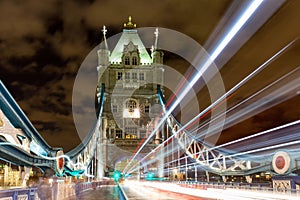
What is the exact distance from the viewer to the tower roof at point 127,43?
105m

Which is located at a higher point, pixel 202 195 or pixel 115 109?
pixel 115 109

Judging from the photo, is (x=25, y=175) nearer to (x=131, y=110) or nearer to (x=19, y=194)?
(x=19, y=194)

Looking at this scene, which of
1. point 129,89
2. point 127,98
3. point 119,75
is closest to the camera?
point 127,98

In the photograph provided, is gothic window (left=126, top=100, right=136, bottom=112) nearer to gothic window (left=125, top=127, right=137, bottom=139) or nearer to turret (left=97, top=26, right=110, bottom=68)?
gothic window (left=125, top=127, right=137, bottom=139)

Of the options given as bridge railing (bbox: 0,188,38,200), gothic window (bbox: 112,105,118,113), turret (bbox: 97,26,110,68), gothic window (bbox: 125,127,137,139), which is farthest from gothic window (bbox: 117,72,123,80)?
bridge railing (bbox: 0,188,38,200)

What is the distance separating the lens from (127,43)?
358 ft

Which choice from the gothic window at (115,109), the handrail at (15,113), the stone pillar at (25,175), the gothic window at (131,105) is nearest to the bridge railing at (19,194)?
the handrail at (15,113)

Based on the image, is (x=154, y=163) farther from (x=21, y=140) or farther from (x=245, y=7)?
(x=245, y=7)

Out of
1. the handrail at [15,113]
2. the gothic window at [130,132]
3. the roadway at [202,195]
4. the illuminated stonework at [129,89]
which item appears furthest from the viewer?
the illuminated stonework at [129,89]

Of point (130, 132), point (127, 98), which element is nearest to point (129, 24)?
point (127, 98)

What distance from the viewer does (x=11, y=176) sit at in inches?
832

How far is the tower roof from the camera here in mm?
105125

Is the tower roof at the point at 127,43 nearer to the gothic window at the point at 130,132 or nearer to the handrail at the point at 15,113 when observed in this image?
the gothic window at the point at 130,132

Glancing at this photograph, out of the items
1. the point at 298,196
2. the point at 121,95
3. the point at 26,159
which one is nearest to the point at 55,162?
the point at 26,159
